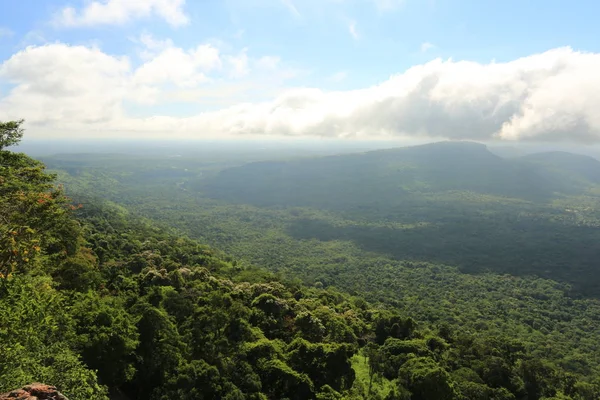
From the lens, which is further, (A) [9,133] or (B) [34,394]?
(A) [9,133]

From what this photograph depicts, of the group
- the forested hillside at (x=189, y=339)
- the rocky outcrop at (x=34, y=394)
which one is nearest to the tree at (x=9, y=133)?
the forested hillside at (x=189, y=339)

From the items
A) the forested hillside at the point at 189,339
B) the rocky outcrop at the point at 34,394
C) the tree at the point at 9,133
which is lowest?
the forested hillside at the point at 189,339

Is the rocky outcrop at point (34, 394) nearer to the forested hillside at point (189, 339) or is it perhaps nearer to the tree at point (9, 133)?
the forested hillside at point (189, 339)

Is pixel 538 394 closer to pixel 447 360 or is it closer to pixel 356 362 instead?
pixel 447 360

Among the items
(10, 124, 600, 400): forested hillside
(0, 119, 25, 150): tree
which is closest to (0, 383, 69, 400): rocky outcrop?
(10, 124, 600, 400): forested hillside

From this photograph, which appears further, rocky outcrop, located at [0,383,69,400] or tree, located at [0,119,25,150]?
tree, located at [0,119,25,150]

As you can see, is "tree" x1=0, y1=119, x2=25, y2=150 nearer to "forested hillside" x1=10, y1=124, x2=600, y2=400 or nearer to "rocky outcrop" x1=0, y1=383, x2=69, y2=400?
"forested hillside" x1=10, y1=124, x2=600, y2=400

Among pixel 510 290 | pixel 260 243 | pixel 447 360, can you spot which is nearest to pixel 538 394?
pixel 447 360

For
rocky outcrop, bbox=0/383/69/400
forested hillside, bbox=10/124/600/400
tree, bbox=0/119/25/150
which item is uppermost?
tree, bbox=0/119/25/150
